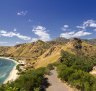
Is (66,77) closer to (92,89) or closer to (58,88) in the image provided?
(58,88)

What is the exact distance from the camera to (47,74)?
82.0 meters

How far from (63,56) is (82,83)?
332 ft

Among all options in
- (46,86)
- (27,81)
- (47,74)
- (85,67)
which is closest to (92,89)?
(46,86)

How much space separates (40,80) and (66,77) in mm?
10070

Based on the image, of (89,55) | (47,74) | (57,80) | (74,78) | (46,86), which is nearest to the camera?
(46,86)

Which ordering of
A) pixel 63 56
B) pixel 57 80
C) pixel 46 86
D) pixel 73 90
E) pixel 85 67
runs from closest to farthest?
1. pixel 73 90
2. pixel 46 86
3. pixel 57 80
4. pixel 85 67
5. pixel 63 56

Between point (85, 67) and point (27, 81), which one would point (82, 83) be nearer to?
point (27, 81)

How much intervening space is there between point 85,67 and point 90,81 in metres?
69.4

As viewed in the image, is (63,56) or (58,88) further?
(63,56)

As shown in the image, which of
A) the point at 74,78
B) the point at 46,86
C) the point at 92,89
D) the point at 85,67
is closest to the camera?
the point at 92,89

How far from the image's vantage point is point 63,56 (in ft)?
522

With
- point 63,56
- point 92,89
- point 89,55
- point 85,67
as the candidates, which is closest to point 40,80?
point 92,89

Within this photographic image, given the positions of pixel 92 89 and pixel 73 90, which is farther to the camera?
pixel 73 90

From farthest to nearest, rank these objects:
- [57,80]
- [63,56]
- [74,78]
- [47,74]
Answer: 1. [63,56]
2. [47,74]
3. [57,80]
4. [74,78]
